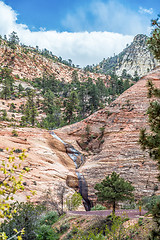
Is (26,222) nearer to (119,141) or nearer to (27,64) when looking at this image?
(119,141)

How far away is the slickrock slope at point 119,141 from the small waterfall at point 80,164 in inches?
34.4

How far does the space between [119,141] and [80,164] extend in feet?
28.4

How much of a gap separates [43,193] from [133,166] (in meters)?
14.0

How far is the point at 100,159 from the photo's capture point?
3231cm

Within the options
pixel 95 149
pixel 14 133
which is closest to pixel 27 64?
pixel 14 133

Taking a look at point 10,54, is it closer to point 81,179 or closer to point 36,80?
point 36,80

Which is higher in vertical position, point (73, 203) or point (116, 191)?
point (116, 191)

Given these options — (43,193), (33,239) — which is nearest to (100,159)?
(43,193)

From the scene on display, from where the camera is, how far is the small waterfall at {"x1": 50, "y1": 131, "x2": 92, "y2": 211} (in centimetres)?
2633

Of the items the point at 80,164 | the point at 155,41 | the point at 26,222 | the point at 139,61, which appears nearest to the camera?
the point at 155,41

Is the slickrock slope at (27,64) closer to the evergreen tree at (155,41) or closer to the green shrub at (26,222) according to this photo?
the green shrub at (26,222)

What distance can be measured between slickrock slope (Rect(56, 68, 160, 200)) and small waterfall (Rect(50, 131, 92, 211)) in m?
0.87

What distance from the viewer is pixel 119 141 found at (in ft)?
111

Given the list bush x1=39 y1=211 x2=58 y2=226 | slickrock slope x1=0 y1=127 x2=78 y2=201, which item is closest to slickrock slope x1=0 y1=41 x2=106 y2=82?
slickrock slope x1=0 y1=127 x2=78 y2=201
